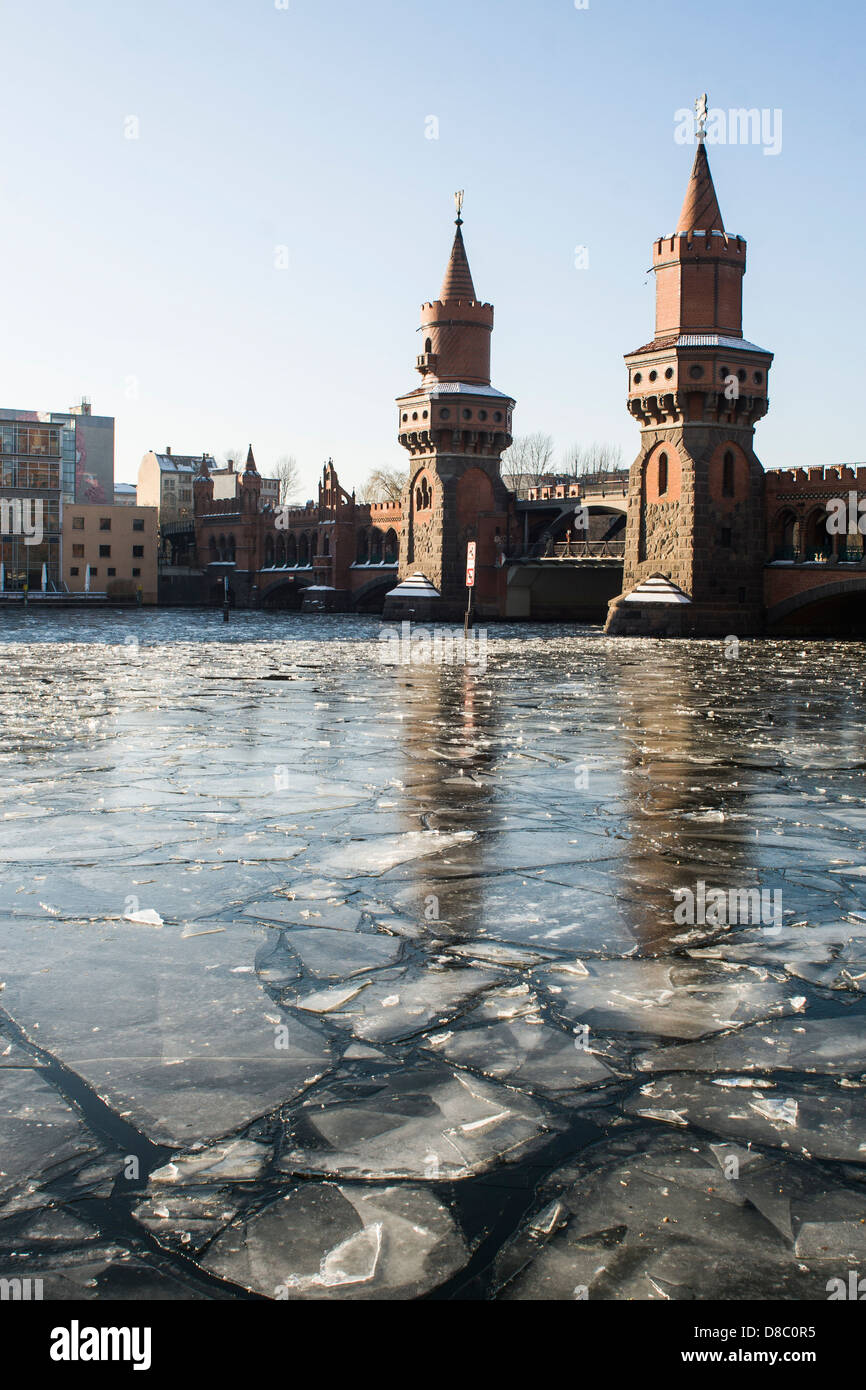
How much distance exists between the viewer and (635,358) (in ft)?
136

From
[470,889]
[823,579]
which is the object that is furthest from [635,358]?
[470,889]

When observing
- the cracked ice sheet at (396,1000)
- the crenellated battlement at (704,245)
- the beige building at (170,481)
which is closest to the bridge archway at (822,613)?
the crenellated battlement at (704,245)

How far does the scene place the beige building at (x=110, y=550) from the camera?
76438mm

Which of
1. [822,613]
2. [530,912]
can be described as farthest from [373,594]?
[530,912]

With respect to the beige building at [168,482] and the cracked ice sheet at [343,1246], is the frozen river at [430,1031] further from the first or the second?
the beige building at [168,482]

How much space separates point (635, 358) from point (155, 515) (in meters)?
45.7

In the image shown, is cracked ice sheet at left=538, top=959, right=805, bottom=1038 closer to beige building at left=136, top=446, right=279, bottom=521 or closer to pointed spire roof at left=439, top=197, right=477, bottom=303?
pointed spire roof at left=439, top=197, right=477, bottom=303

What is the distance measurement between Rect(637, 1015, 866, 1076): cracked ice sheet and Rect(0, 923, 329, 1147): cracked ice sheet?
3.51 ft

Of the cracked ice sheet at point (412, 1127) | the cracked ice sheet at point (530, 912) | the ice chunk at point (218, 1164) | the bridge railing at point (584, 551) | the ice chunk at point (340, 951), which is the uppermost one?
the bridge railing at point (584, 551)

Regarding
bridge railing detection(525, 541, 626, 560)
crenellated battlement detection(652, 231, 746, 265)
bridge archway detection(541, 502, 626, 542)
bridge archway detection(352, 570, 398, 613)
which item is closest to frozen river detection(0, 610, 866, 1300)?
crenellated battlement detection(652, 231, 746, 265)

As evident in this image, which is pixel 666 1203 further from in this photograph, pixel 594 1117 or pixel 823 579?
pixel 823 579

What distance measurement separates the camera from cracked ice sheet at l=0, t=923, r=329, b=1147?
3379 millimetres

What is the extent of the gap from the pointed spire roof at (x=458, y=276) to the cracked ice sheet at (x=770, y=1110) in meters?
51.2

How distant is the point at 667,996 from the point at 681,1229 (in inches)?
59.3
